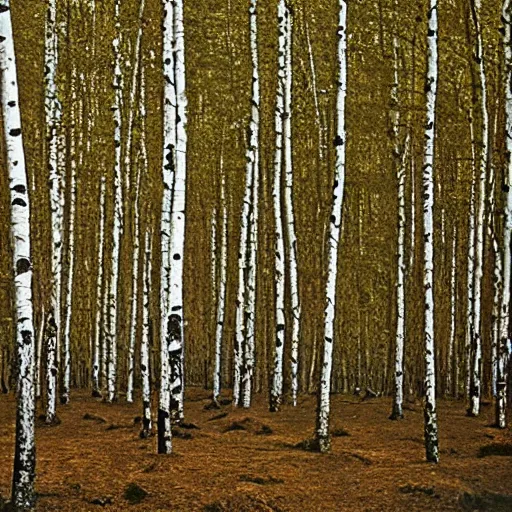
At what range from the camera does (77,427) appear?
13258 mm

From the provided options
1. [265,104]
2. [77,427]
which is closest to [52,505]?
[77,427]

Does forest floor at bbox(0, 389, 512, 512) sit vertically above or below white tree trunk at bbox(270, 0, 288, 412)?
below

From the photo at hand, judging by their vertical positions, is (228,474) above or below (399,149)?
below

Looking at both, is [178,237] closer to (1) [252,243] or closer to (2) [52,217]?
(2) [52,217]

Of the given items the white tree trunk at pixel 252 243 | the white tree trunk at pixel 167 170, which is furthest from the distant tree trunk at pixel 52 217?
the white tree trunk at pixel 252 243

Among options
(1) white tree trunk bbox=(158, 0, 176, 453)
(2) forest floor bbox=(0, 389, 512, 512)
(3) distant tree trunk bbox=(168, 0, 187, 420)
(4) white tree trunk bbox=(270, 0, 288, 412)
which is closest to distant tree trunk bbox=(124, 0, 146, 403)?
(2) forest floor bbox=(0, 389, 512, 512)

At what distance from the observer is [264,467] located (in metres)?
9.58

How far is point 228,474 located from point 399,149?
321 inches

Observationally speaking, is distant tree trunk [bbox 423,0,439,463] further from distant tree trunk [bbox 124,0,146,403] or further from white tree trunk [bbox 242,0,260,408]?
distant tree trunk [bbox 124,0,146,403]

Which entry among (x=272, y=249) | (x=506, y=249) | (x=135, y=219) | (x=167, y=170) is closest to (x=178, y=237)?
(x=167, y=170)

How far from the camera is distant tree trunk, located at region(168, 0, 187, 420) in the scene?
9.88 m

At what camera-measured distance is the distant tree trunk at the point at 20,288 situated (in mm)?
7164

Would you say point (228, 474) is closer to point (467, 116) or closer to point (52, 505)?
point (52, 505)

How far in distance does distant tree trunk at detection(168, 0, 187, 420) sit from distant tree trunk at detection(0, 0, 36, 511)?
2.71 meters
